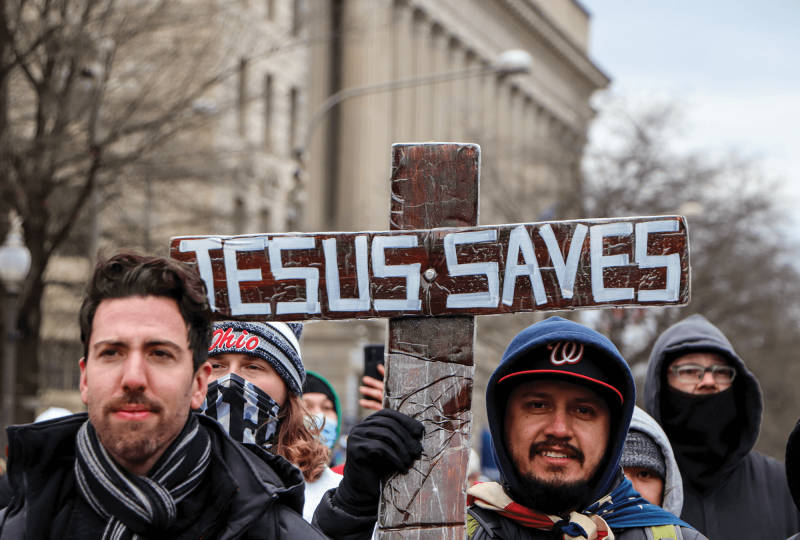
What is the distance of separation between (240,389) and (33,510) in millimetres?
1028

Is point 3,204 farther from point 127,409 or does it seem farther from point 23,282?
point 127,409

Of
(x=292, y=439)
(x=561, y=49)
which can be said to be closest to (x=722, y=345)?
(x=292, y=439)

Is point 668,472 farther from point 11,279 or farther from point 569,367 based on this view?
point 11,279

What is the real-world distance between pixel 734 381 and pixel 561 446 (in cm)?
201

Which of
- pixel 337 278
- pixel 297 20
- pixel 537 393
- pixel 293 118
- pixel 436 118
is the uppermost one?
pixel 436 118

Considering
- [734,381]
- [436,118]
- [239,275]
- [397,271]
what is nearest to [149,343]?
[239,275]

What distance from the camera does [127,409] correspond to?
95.9 inches

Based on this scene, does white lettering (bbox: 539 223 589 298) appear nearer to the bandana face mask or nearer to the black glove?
the black glove

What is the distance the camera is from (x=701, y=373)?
466 centimetres

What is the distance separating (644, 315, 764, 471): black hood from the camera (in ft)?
14.8

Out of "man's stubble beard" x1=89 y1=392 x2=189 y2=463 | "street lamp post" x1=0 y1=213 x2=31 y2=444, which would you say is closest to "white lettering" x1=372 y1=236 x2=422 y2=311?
"man's stubble beard" x1=89 y1=392 x2=189 y2=463

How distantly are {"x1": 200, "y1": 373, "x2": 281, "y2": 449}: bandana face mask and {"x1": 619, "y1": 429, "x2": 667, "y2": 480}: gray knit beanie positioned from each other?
1261 mm

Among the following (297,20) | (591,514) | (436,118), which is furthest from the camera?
(436,118)

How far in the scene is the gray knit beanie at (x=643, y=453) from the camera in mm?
3812
